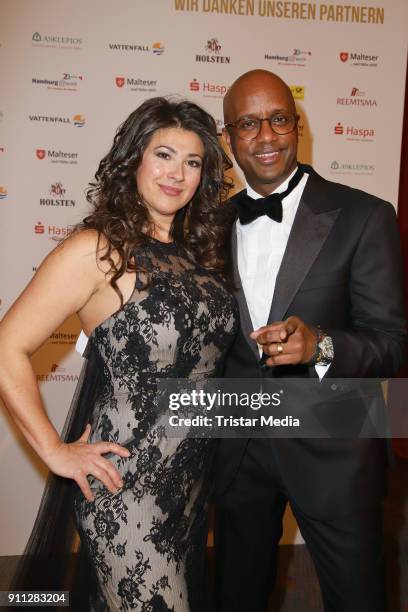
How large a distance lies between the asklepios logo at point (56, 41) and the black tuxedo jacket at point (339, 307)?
2.03m

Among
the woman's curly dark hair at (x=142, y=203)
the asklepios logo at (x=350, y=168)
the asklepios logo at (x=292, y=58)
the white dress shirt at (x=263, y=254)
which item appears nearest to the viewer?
the woman's curly dark hair at (x=142, y=203)

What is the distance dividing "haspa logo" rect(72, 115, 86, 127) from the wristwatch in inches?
87.4

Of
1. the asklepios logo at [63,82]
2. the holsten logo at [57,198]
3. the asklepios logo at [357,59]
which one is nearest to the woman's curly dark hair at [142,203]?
the holsten logo at [57,198]

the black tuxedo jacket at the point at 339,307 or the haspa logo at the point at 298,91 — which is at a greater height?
the haspa logo at the point at 298,91

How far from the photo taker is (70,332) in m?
3.45

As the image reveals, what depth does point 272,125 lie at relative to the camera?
6.86 ft

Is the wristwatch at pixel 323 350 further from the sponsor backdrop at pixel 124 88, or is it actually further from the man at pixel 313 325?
the sponsor backdrop at pixel 124 88

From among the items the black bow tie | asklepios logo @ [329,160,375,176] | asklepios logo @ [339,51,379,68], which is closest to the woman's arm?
the black bow tie

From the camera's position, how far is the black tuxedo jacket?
1869 millimetres

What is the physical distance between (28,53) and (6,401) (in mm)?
2361

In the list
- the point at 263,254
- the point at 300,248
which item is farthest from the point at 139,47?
the point at 300,248

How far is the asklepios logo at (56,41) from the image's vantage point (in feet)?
10.8

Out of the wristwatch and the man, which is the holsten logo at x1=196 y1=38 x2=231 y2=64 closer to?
the man

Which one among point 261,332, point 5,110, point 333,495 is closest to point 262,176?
point 261,332
